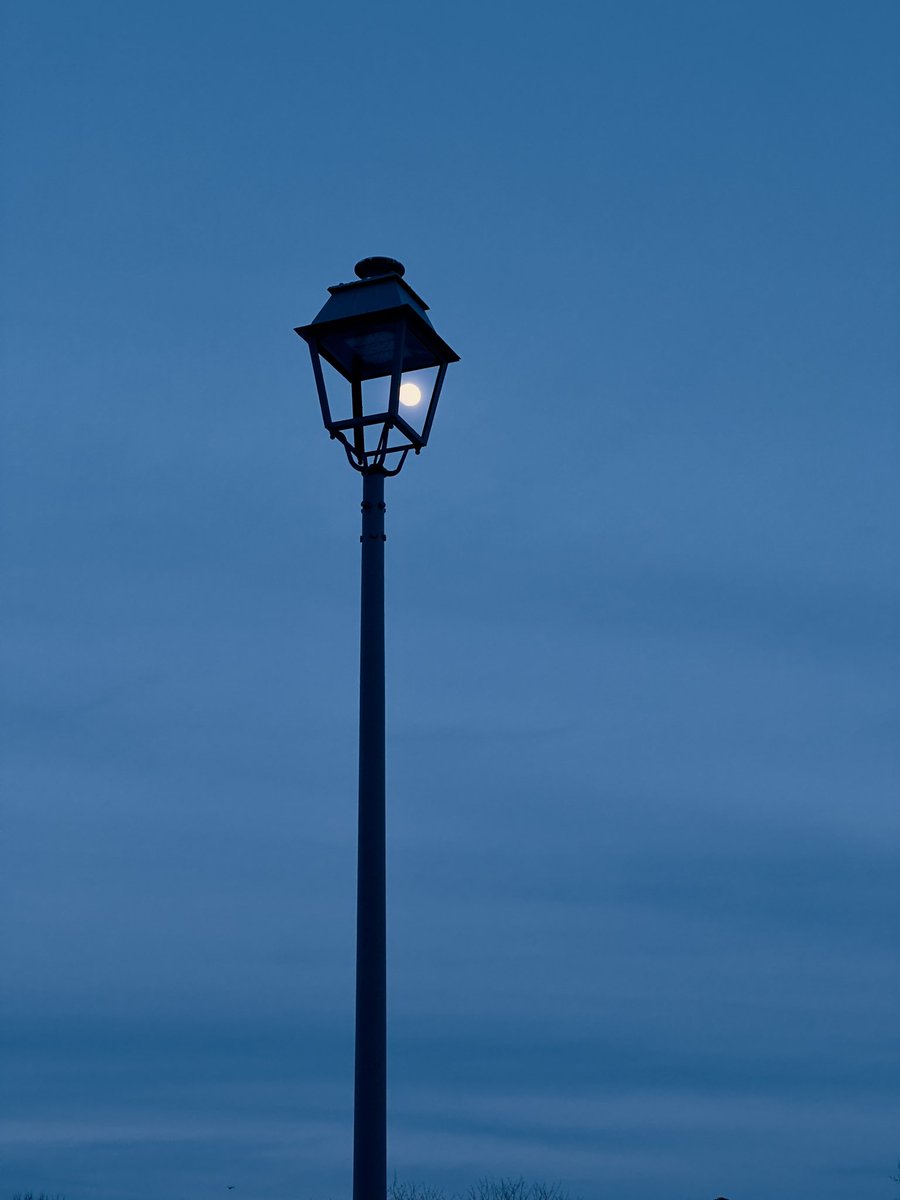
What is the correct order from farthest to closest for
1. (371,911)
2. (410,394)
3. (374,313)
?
(410,394)
(374,313)
(371,911)

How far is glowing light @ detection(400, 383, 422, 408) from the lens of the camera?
8.43 meters

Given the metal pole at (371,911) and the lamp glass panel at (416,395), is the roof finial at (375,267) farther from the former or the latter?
the metal pole at (371,911)

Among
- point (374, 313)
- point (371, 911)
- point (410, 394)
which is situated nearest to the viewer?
point (371, 911)

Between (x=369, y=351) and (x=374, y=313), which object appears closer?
(x=374, y=313)

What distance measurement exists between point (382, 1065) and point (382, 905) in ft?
2.60

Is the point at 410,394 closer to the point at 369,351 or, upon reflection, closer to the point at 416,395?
the point at 416,395

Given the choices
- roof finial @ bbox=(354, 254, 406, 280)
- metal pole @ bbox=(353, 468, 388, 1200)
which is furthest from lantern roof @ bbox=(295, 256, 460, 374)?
metal pole @ bbox=(353, 468, 388, 1200)

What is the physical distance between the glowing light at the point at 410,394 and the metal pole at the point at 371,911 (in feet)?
2.71

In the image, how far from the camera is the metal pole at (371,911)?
6.92m

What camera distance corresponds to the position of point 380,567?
8.07 meters

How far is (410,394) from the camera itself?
27.8ft

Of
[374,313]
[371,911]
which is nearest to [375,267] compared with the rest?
[374,313]

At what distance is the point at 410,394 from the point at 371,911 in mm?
3104

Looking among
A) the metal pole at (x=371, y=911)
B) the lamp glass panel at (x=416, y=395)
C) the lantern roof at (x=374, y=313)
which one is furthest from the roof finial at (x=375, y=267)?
the metal pole at (x=371, y=911)
